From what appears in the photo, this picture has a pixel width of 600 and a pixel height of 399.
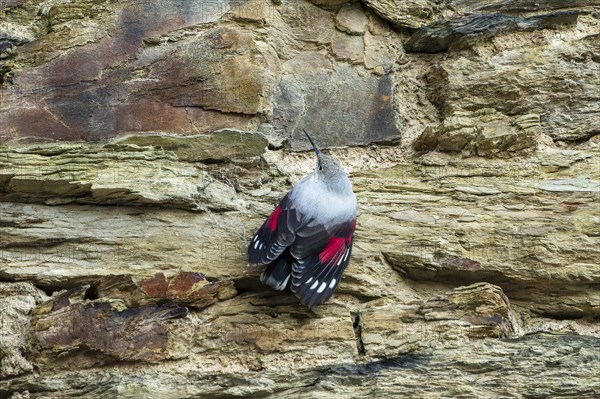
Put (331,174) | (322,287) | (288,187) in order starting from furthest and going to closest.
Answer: (288,187), (331,174), (322,287)

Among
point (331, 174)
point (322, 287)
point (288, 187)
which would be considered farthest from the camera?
point (288, 187)

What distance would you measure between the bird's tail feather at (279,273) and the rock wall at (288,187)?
149 millimetres

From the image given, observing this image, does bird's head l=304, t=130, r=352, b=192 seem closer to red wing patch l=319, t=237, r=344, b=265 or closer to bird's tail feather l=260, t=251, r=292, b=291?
red wing patch l=319, t=237, r=344, b=265

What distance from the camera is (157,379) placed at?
4.16 m

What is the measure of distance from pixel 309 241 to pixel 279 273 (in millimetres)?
228

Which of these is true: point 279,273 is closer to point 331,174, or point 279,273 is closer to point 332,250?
point 332,250

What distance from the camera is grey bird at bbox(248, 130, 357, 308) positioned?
4.36 metres

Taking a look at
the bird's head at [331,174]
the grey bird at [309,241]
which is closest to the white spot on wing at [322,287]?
the grey bird at [309,241]

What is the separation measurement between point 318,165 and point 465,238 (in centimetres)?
91

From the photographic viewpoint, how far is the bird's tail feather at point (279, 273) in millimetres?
4371

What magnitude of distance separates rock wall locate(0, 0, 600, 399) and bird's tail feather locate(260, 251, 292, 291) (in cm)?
15

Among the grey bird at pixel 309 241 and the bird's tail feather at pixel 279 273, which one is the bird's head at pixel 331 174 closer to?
the grey bird at pixel 309 241

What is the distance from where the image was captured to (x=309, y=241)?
442 centimetres

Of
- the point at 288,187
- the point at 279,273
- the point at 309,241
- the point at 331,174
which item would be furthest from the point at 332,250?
the point at 288,187
